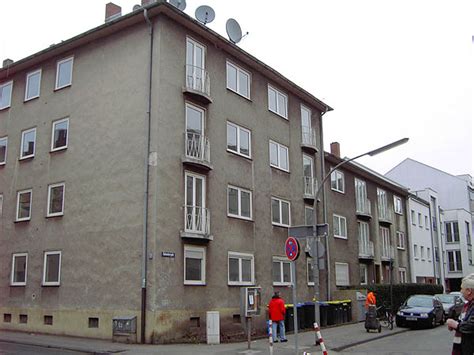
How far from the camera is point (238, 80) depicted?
23.1m

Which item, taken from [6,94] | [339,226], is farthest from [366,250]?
[6,94]

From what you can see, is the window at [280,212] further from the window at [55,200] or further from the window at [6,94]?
the window at [6,94]

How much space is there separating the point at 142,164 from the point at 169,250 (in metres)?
3.15

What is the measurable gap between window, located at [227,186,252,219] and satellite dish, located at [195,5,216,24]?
23.5ft

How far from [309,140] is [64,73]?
41.7 feet

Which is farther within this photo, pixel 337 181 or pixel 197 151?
pixel 337 181

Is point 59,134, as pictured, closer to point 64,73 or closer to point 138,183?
point 64,73

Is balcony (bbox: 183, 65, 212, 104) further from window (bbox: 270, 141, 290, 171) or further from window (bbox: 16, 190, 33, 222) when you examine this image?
window (bbox: 16, 190, 33, 222)

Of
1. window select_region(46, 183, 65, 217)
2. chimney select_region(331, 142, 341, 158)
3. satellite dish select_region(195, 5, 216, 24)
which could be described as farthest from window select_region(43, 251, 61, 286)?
chimney select_region(331, 142, 341, 158)

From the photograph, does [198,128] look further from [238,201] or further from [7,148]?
[7,148]

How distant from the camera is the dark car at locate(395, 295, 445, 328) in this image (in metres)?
23.2

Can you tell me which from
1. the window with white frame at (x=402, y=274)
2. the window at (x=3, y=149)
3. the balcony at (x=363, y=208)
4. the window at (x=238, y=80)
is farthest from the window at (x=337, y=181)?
the window at (x=3, y=149)

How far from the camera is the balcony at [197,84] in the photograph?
19703mm

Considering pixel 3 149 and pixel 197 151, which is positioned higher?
pixel 3 149
